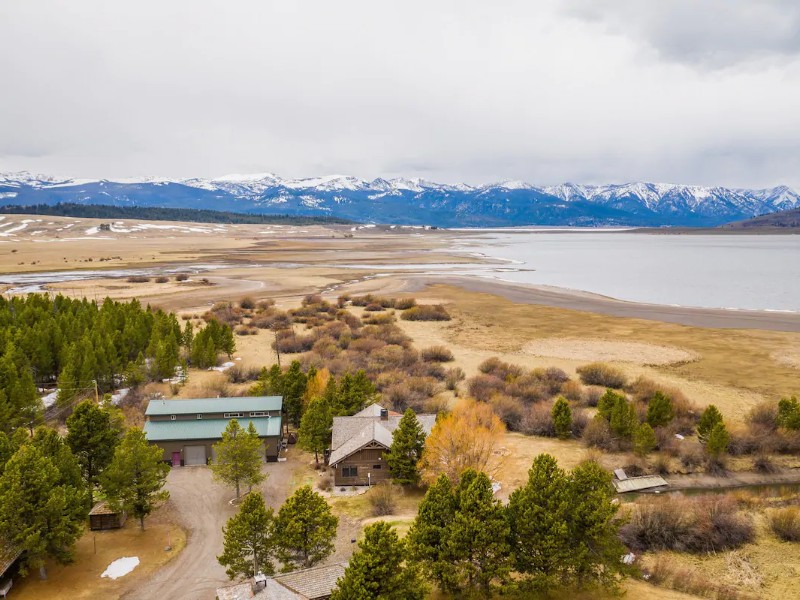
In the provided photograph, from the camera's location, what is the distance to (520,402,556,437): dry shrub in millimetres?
41188

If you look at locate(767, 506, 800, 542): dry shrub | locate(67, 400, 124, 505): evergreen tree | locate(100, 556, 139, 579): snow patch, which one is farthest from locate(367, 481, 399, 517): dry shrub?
locate(767, 506, 800, 542): dry shrub

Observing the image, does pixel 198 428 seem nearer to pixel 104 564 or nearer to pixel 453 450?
pixel 104 564

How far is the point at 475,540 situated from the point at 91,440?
2148cm

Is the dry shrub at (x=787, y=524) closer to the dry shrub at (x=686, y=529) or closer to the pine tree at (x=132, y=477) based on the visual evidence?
the dry shrub at (x=686, y=529)

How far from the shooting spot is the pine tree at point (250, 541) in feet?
73.4

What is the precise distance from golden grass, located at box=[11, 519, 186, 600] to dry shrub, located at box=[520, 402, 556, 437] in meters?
24.6

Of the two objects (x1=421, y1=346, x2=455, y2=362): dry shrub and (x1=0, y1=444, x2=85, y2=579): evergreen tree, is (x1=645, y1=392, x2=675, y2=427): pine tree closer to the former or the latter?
(x1=421, y1=346, x2=455, y2=362): dry shrub

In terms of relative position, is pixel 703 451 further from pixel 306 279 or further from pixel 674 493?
pixel 306 279

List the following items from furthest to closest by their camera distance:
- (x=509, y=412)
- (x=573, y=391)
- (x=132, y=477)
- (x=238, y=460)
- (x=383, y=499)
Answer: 1. (x=573, y=391)
2. (x=509, y=412)
3. (x=238, y=460)
4. (x=383, y=499)
5. (x=132, y=477)

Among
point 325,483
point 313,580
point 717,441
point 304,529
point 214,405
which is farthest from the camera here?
point 214,405

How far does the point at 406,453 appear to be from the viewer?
105ft

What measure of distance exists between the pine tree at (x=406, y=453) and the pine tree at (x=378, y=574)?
12344 millimetres

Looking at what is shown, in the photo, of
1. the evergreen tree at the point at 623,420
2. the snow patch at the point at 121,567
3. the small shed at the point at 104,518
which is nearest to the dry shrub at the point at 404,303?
the evergreen tree at the point at 623,420

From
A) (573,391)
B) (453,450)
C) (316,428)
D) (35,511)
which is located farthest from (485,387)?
(35,511)
